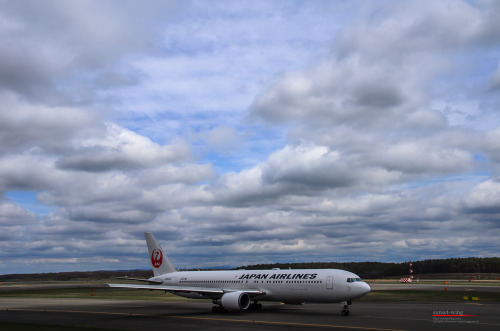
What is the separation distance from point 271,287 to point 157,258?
2062 cm

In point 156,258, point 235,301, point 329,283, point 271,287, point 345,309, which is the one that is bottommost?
point 345,309

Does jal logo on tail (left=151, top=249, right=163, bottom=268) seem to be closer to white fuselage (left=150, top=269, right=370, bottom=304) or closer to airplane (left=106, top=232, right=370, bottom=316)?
airplane (left=106, top=232, right=370, bottom=316)

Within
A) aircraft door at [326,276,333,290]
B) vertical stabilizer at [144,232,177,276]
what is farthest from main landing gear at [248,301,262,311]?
vertical stabilizer at [144,232,177,276]

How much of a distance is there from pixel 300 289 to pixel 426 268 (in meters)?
159

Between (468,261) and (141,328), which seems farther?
(468,261)

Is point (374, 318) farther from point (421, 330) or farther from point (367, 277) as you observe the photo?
point (367, 277)

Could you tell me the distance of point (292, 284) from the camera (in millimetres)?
41156

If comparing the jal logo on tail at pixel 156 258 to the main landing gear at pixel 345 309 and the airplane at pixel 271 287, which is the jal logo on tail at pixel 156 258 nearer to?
the airplane at pixel 271 287

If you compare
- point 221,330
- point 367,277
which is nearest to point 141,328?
point 221,330

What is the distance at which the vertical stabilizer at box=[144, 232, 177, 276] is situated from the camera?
188 ft

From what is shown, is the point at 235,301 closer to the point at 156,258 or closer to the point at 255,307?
the point at 255,307

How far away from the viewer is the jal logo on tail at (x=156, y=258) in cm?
5747

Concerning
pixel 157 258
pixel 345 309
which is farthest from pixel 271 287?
pixel 157 258

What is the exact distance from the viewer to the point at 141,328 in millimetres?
31094
